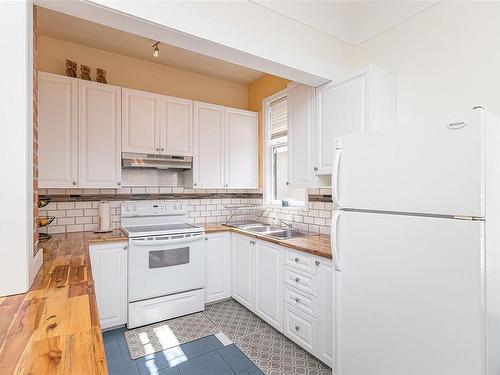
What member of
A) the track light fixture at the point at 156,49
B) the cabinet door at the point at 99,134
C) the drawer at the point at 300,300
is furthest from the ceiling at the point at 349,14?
the drawer at the point at 300,300

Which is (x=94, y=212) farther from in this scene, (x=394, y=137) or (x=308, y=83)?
(x=394, y=137)

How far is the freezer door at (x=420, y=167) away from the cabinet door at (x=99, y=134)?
2.34 meters

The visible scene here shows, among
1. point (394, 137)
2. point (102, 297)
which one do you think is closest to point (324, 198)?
point (394, 137)

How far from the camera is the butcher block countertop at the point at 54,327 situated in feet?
2.49

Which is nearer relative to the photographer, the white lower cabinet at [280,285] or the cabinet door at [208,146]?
the white lower cabinet at [280,285]

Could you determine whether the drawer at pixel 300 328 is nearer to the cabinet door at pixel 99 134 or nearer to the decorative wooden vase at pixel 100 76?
the cabinet door at pixel 99 134

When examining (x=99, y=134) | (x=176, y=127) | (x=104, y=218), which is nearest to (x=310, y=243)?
(x=176, y=127)

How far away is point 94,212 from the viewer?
9.84 ft

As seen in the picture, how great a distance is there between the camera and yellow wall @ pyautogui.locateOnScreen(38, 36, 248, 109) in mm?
2834

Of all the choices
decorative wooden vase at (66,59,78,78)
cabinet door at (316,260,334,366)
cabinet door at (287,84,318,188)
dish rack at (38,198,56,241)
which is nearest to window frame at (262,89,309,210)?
cabinet door at (287,84,318,188)

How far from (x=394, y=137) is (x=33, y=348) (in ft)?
5.67

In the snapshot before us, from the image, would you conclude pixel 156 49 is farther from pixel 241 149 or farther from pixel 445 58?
pixel 445 58

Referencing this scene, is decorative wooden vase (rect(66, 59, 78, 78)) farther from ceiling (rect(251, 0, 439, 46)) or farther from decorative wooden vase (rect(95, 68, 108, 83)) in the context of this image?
ceiling (rect(251, 0, 439, 46))

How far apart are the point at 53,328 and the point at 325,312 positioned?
172 cm
